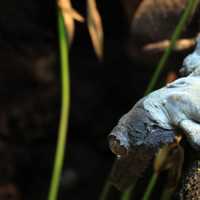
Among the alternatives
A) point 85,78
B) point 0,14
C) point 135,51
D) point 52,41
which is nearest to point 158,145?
point 135,51

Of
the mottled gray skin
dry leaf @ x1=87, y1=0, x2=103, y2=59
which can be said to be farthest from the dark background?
the mottled gray skin

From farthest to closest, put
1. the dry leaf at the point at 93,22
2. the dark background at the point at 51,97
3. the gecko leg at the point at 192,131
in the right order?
the dark background at the point at 51,97 → the dry leaf at the point at 93,22 → the gecko leg at the point at 192,131

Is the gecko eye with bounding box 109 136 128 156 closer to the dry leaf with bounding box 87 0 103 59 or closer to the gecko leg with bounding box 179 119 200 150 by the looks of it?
the gecko leg with bounding box 179 119 200 150

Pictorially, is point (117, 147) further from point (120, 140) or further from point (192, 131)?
point (192, 131)

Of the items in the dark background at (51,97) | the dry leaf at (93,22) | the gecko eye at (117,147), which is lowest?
the dark background at (51,97)

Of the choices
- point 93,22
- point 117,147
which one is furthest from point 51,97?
point 117,147

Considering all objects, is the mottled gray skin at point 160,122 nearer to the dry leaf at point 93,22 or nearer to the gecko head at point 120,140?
the gecko head at point 120,140

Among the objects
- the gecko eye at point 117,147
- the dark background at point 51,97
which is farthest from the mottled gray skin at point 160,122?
the dark background at point 51,97
